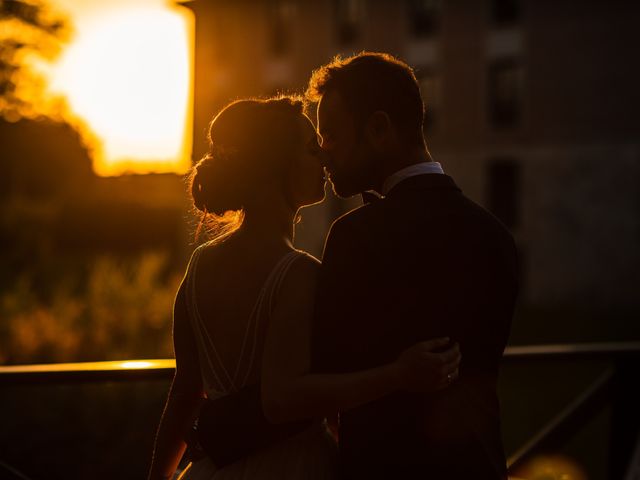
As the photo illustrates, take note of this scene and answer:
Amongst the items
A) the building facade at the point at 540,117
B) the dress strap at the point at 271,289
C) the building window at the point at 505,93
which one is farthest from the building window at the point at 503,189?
the dress strap at the point at 271,289

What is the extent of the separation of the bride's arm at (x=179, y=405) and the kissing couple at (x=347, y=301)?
4 cm

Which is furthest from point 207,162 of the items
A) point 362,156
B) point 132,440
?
point 132,440

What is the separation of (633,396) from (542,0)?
21.1 meters

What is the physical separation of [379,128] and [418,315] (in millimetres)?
500

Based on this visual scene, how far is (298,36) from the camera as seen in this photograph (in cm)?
2709

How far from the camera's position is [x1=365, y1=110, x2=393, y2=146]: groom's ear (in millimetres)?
2072

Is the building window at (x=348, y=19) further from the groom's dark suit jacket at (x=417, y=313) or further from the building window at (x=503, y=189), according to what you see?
the groom's dark suit jacket at (x=417, y=313)

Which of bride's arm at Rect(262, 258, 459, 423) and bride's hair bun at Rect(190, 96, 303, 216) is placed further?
bride's hair bun at Rect(190, 96, 303, 216)

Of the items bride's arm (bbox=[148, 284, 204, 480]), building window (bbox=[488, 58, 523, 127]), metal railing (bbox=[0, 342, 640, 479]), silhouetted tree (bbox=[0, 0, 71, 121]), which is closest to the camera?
bride's arm (bbox=[148, 284, 204, 480])

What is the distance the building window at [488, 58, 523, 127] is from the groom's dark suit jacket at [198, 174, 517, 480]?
74.7 ft

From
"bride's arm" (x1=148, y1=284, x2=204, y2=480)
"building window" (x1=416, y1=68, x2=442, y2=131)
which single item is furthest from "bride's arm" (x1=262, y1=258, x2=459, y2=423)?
"building window" (x1=416, y1=68, x2=442, y2=131)

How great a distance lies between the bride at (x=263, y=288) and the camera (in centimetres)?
196

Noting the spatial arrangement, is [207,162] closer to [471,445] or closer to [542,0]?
[471,445]

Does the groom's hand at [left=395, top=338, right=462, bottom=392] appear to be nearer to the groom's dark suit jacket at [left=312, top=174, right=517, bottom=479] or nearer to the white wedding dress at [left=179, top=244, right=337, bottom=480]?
the groom's dark suit jacket at [left=312, top=174, right=517, bottom=479]
